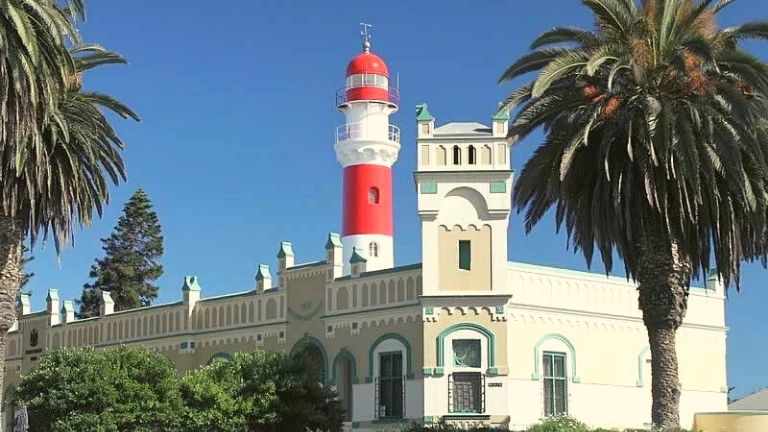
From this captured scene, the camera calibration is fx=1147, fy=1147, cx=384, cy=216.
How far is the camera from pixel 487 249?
41.6m

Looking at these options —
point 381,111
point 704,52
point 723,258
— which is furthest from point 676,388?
point 381,111

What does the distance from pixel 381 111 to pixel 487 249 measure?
15.9m

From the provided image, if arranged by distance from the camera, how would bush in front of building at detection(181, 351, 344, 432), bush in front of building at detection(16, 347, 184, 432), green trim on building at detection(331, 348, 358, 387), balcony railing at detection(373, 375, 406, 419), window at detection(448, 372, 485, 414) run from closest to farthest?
bush in front of building at detection(181, 351, 344, 432)
bush in front of building at detection(16, 347, 184, 432)
window at detection(448, 372, 485, 414)
balcony railing at detection(373, 375, 406, 419)
green trim on building at detection(331, 348, 358, 387)

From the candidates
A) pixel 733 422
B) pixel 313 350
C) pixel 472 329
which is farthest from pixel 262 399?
pixel 733 422

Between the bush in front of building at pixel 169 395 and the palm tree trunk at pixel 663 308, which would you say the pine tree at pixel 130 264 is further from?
the palm tree trunk at pixel 663 308

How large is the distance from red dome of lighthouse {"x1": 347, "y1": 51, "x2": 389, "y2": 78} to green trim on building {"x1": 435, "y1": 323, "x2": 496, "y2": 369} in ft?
63.0

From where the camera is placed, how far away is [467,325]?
4103 cm

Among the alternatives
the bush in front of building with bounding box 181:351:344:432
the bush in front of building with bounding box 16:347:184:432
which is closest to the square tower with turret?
the bush in front of building with bounding box 181:351:344:432

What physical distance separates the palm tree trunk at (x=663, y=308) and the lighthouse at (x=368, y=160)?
2356cm

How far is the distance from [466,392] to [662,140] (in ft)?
54.6

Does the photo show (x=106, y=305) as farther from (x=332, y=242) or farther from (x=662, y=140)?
(x=662, y=140)

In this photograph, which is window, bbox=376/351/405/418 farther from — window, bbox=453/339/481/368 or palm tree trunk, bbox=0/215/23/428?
palm tree trunk, bbox=0/215/23/428

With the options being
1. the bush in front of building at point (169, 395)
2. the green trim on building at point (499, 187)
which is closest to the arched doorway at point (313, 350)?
the bush in front of building at point (169, 395)

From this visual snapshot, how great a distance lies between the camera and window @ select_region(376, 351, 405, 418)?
42.3m
